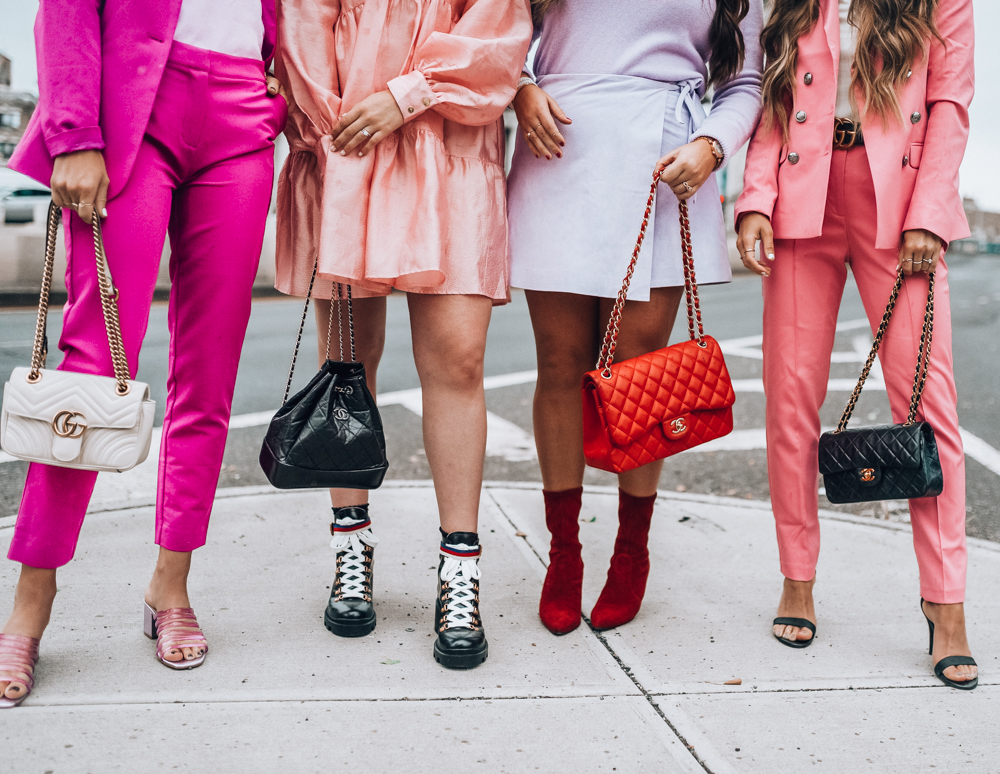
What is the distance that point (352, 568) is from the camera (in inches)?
96.1

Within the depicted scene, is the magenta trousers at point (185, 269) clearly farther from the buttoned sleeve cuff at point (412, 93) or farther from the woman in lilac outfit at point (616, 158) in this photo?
the woman in lilac outfit at point (616, 158)

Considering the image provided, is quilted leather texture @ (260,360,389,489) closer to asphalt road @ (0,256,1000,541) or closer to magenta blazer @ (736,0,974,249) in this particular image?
magenta blazer @ (736,0,974,249)

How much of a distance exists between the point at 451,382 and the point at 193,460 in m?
0.71

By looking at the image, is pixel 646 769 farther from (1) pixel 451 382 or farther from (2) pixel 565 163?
(2) pixel 565 163

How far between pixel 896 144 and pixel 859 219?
0.68 feet

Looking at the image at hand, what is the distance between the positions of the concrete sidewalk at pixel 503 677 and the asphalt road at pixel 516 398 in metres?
1.30

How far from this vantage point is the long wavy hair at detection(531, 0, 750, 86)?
7.75 feet

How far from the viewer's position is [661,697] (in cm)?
205

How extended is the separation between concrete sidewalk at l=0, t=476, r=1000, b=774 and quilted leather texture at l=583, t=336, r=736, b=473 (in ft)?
1.92

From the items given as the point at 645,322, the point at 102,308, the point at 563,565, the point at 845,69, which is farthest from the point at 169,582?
the point at 845,69

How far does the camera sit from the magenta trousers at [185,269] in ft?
6.51

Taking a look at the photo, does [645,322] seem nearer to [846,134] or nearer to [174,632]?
[846,134]

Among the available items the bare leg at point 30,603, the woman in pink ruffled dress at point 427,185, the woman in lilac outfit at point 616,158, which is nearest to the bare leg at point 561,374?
the woman in lilac outfit at point 616,158

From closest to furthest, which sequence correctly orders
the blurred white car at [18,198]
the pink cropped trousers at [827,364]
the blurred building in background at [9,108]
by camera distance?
the pink cropped trousers at [827,364] < the blurred building in background at [9,108] < the blurred white car at [18,198]
